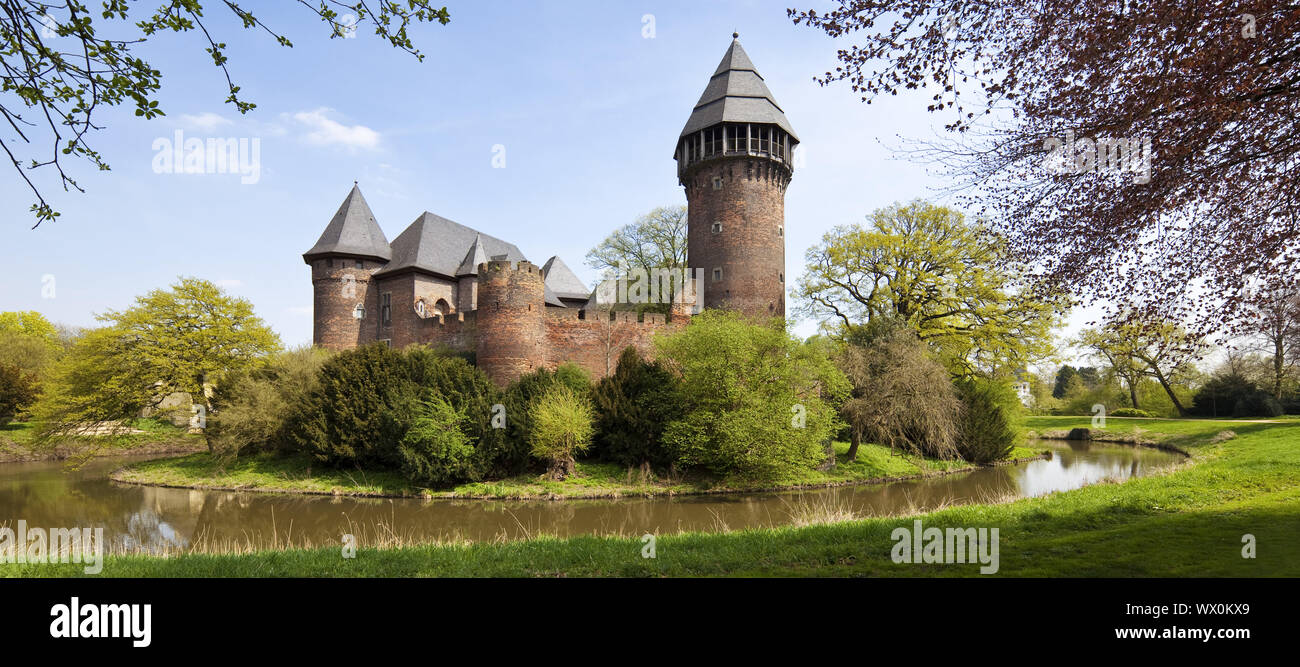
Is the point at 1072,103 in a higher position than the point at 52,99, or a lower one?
higher

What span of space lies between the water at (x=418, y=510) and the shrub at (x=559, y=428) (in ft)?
6.13

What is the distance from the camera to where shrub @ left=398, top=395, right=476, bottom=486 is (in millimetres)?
18922

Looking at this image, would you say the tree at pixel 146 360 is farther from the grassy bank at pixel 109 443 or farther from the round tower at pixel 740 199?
the round tower at pixel 740 199

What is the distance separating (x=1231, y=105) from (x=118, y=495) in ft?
88.2

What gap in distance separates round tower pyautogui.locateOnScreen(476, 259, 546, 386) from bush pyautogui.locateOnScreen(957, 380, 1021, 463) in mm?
16219

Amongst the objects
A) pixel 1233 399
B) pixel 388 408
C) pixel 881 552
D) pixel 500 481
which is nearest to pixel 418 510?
pixel 500 481

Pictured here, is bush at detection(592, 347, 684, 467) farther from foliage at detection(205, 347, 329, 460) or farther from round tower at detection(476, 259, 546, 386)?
foliage at detection(205, 347, 329, 460)

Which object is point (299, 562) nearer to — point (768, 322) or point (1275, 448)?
point (768, 322)

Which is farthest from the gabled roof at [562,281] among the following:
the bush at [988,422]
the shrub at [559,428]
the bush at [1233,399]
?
the bush at [1233,399]

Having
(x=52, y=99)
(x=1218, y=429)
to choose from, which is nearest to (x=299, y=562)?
(x=52, y=99)

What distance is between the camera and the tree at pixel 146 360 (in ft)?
76.7

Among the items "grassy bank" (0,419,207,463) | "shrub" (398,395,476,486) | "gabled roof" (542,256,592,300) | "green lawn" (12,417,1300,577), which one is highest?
"gabled roof" (542,256,592,300)

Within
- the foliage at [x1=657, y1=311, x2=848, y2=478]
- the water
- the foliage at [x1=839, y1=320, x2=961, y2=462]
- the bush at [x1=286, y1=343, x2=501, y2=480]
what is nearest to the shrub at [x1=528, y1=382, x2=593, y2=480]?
the bush at [x1=286, y1=343, x2=501, y2=480]

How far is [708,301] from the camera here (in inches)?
1027
